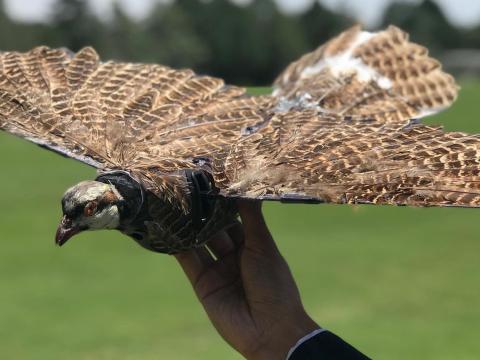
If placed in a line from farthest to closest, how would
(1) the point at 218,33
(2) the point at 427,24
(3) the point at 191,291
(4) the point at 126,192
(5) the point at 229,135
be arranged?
(2) the point at 427,24
(1) the point at 218,33
(3) the point at 191,291
(5) the point at 229,135
(4) the point at 126,192

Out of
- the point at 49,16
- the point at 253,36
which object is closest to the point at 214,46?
the point at 253,36

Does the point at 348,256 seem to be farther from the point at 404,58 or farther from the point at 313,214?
the point at 404,58

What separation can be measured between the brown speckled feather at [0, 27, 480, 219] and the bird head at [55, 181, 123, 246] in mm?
249

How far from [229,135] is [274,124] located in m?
0.23

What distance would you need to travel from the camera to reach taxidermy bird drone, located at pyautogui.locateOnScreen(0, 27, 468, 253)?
162 inches

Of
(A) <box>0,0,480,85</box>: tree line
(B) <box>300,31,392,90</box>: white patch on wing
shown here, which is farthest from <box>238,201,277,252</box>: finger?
(A) <box>0,0,480,85</box>: tree line

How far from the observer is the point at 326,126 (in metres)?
5.01

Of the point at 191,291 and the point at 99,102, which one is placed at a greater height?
the point at 99,102

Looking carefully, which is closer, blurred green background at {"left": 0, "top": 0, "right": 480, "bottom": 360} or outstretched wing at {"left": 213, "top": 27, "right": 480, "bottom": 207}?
outstretched wing at {"left": 213, "top": 27, "right": 480, "bottom": 207}

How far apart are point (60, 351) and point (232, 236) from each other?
27.7 feet

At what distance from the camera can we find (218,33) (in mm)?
81438

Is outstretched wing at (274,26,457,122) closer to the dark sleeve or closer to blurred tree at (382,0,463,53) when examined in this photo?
the dark sleeve

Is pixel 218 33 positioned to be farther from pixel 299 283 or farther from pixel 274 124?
pixel 274 124

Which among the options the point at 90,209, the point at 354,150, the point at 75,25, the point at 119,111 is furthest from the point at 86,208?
the point at 75,25
